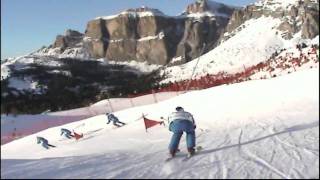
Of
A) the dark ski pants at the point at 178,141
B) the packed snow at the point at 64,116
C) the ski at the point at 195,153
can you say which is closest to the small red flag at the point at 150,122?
the packed snow at the point at 64,116

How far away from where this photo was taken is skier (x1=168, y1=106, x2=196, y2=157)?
1394 cm

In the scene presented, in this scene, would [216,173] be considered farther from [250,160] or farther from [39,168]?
[39,168]

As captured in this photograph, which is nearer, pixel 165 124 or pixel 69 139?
pixel 165 124

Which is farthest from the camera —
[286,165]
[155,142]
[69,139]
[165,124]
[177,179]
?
[69,139]

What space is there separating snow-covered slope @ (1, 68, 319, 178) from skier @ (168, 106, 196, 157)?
0.99 feet

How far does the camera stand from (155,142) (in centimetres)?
1841

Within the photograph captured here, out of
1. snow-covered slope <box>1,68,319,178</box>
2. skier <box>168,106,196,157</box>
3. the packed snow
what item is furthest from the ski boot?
the packed snow

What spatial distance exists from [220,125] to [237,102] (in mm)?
3670

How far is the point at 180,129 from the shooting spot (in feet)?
47.0

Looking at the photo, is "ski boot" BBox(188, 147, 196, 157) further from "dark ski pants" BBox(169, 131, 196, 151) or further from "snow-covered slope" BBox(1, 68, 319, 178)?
"snow-covered slope" BBox(1, 68, 319, 178)

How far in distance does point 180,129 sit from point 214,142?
261 centimetres

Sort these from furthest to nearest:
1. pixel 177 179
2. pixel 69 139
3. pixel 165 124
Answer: pixel 69 139 < pixel 165 124 < pixel 177 179

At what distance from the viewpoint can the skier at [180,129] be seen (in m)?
13.9

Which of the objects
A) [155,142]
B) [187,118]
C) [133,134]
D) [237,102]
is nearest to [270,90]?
[237,102]
